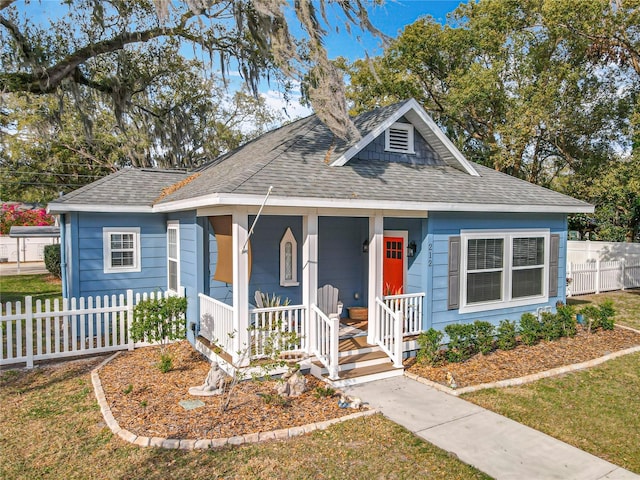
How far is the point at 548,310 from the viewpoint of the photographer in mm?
10266

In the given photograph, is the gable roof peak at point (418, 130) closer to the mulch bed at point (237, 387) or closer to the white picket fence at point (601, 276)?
the mulch bed at point (237, 387)

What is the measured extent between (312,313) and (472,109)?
57.3ft

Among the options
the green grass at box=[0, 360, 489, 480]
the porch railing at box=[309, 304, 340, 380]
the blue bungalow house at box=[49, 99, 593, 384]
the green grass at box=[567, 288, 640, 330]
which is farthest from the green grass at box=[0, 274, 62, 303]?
the green grass at box=[567, 288, 640, 330]

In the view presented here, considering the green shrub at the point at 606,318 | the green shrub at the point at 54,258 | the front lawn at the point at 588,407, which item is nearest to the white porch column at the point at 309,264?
the front lawn at the point at 588,407

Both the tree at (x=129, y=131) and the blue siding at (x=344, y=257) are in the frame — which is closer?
the blue siding at (x=344, y=257)

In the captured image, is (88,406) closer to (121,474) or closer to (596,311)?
(121,474)

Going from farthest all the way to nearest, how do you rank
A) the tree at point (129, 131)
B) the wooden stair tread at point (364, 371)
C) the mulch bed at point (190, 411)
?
the tree at point (129, 131)
the wooden stair tread at point (364, 371)
the mulch bed at point (190, 411)

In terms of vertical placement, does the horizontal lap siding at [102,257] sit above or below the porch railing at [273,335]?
above

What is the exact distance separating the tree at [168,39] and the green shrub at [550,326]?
19.4 ft

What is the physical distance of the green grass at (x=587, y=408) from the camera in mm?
5246

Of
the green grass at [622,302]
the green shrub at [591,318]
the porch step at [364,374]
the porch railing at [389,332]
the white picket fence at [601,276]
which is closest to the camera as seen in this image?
the porch step at [364,374]

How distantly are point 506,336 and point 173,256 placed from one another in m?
7.58

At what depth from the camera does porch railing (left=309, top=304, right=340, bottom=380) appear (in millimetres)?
6953

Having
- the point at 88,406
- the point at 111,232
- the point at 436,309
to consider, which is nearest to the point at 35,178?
the point at 111,232
